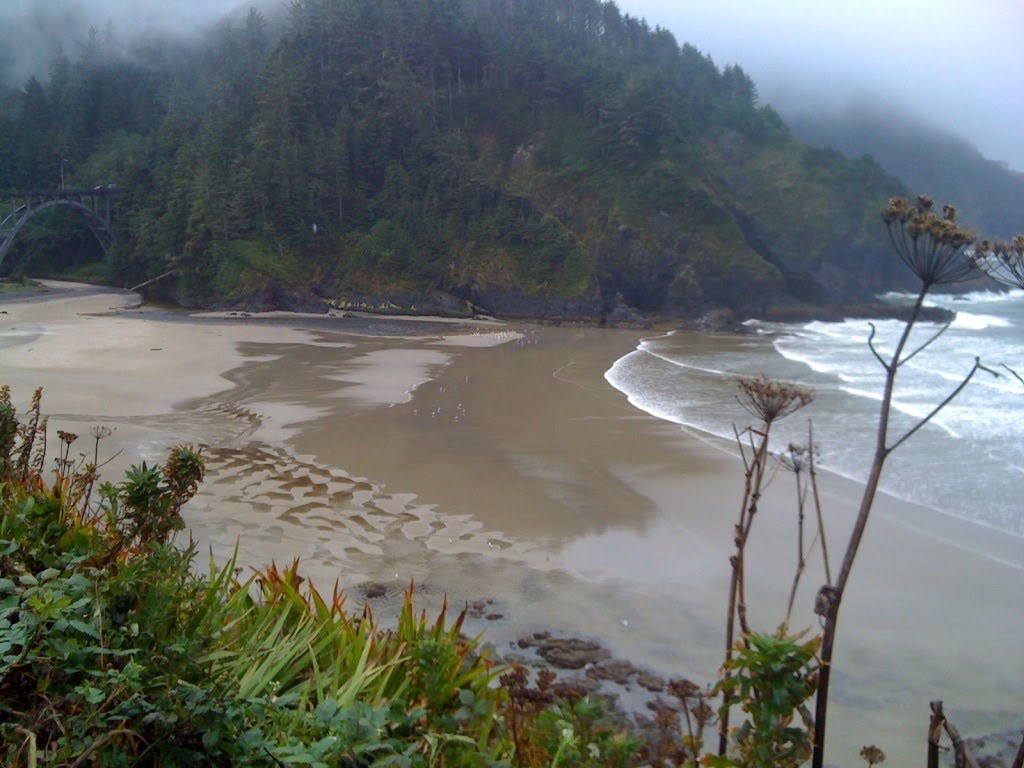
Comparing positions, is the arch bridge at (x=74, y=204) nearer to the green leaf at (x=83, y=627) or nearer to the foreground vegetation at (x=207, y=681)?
the foreground vegetation at (x=207, y=681)

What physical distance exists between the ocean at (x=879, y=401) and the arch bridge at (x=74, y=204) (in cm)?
3624

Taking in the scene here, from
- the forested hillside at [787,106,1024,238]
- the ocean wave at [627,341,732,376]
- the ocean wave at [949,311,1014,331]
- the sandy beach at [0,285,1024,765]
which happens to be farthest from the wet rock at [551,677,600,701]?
the ocean wave at [949,311,1014,331]

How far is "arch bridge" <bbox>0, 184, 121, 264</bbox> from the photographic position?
152ft

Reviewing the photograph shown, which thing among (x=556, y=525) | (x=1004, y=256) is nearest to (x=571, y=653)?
(x=556, y=525)

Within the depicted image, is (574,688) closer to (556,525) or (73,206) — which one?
(556,525)

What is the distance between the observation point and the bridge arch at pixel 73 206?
4584cm

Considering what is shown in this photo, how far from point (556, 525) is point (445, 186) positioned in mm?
38065

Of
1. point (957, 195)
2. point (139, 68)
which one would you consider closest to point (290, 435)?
point (957, 195)

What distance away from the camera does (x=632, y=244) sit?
144 ft

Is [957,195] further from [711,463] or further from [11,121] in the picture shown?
[11,121]

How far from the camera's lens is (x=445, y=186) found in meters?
44.6

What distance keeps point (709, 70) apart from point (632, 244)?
40555 millimetres

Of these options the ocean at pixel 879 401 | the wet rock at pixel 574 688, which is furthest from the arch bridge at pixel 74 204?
the wet rock at pixel 574 688

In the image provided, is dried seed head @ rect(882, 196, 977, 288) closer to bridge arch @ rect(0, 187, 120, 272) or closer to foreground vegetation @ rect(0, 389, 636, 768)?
foreground vegetation @ rect(0, 389, 636, 768)
